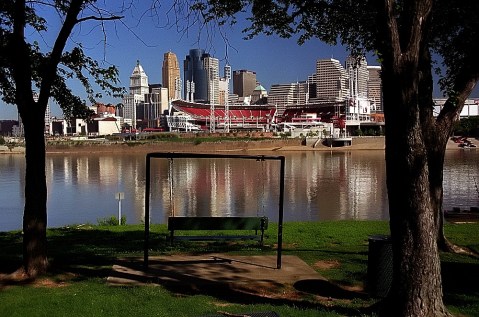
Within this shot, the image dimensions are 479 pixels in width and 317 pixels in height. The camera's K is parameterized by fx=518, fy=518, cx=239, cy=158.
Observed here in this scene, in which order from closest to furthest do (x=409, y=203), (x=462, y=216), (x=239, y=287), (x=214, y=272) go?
(x=409, y=203) → (x=239, y=287) → (x=214, y=272) → (x=462, y=216)

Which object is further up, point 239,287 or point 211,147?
point 239,287

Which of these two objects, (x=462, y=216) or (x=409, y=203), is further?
(x=462, y=216)

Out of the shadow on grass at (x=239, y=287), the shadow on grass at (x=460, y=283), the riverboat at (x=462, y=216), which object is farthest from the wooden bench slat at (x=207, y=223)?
the riverboat at (x=462, y=216)

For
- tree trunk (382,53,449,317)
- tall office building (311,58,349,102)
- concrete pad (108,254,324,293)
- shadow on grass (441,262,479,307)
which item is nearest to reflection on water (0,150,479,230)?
concrete pad (108,254,324,293)

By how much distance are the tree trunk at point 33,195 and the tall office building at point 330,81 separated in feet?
543

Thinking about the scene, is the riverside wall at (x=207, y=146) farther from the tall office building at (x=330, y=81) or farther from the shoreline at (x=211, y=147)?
the tall office building at (x=330, y=81)

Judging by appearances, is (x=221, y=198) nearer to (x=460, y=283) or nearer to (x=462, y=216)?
(x=462, y=216)

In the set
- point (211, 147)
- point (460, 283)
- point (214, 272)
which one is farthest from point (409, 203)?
point (211, 147)

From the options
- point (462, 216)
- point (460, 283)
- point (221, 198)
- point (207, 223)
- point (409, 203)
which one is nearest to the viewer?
point (409, 203)

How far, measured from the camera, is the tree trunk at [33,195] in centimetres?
647

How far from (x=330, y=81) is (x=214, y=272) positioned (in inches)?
7333

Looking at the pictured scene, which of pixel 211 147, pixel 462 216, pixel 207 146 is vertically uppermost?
pixel 207 146

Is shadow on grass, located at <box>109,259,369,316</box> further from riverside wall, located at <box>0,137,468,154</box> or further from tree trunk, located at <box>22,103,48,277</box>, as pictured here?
riverside wall, located at <box>0,137,468,154</box>

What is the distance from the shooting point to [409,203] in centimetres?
445
